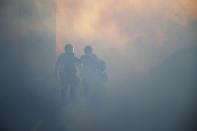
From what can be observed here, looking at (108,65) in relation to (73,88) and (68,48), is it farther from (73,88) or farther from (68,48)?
(68,48)

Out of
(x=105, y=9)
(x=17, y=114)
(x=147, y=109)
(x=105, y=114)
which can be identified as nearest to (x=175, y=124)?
(x=147, y=109)

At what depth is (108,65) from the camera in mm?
6676

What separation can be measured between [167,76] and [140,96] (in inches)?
53.6

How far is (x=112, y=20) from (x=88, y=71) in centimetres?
277

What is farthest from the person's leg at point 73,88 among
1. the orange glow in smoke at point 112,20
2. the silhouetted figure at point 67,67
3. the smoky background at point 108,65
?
the orange glow in smoke at point 112,20

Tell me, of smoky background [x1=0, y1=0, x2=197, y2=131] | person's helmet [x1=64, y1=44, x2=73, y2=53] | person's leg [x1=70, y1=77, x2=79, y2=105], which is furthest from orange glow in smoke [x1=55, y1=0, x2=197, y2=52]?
person's leg [x1=70, y1=77, x2=79, y2=105]

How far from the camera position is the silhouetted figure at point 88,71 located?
4.52 m

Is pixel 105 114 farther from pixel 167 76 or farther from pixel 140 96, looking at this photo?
pixel 167 76

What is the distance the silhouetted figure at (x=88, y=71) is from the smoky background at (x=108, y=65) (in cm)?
51

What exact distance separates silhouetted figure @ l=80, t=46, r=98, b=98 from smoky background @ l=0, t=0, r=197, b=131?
512 mm

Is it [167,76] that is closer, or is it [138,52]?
[167,76]

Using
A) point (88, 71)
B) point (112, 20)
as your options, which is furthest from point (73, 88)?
point (112, 20)

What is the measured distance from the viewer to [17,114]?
4.01 meters

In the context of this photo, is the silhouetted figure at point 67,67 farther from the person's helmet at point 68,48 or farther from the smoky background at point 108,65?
the smoky background at point 108,65
